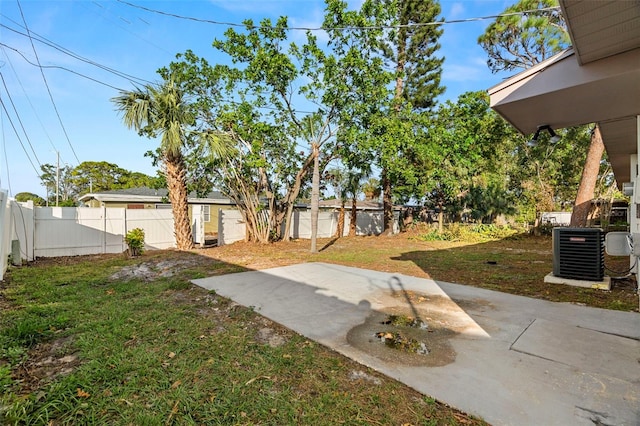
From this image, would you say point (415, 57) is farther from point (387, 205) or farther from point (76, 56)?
point (76, 56)

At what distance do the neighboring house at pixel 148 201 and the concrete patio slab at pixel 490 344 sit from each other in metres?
9.88

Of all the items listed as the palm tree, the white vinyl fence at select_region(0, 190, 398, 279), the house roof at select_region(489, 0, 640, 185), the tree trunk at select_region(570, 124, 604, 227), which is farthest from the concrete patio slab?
the tree trunk at select_region(570, 124, 604, 227)

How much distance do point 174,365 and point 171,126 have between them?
8113 millimetres

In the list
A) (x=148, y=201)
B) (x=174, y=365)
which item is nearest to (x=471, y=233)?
(x=174, y=365)

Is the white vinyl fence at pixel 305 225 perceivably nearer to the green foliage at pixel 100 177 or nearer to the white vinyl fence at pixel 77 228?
the white vinyl fence at pixel 77 228

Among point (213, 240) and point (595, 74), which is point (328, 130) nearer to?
point (213, 240)

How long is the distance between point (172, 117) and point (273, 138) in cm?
362

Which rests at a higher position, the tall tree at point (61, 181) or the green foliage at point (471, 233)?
the tall tree at point (61, 181)

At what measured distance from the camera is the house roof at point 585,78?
6.79 feet

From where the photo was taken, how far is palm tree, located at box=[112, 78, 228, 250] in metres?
8.96

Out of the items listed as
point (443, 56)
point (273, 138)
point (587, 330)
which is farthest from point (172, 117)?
point (443, 56)

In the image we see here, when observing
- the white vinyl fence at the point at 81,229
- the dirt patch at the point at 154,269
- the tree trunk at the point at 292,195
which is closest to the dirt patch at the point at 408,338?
the dirt patch at the point at 154,269

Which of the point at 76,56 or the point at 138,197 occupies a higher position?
the point at 76,56

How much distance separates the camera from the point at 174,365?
2.70 m
